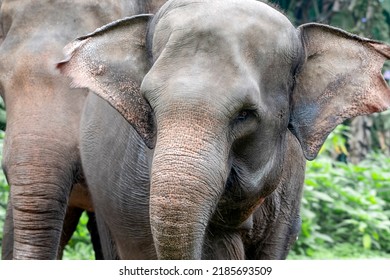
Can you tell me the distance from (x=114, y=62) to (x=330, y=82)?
0.79 meters

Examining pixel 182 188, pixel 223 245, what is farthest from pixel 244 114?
pixel 223 245

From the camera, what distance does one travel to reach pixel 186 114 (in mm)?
4148

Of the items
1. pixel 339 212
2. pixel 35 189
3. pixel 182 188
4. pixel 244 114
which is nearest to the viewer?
pixel 182 188

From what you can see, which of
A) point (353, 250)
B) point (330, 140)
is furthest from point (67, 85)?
point (330, 140)

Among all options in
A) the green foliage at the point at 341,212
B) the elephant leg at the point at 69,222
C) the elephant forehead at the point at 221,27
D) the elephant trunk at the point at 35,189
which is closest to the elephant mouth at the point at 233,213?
the elephant forehead at the point at 221,27

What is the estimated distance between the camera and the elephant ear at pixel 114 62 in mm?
4742

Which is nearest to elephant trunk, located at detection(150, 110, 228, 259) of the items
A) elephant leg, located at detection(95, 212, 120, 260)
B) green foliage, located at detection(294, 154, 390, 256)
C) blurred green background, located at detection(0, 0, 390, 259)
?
elephant leg, located at detection(95, 212, 120, 260)

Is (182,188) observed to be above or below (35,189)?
above

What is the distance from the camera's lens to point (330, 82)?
482 centimetres

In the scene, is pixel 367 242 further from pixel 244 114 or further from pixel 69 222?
pixel 244 114

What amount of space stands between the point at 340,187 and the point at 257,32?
15.0 feet

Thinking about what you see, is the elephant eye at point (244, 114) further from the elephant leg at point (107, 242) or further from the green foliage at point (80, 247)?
the green foliage at point (80, 247)

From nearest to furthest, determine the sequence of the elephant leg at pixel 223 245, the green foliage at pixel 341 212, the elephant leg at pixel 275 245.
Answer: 1. the elephant leg at pixel 223 245
2. the elephant leg at pixel 275 245
3. the green foliage at pixel 341 212

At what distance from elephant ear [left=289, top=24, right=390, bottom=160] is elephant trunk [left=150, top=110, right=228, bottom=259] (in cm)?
70
